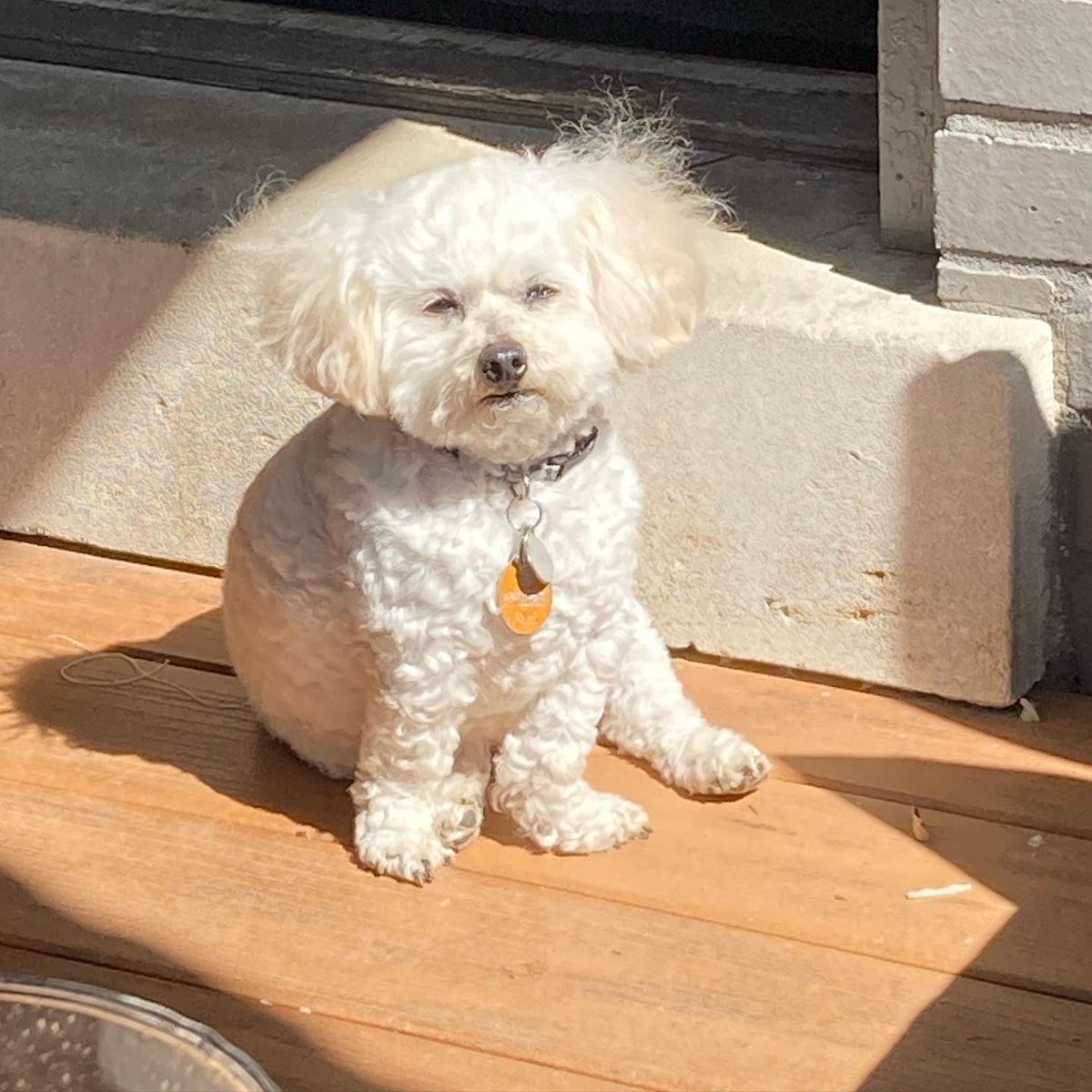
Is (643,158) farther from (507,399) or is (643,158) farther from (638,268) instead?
(507,399)

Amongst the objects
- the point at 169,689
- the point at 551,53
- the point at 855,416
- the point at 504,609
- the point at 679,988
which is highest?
the point at 551,53

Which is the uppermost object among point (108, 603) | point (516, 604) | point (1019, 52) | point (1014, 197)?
point (1019, 52)

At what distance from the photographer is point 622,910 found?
89.0 inches

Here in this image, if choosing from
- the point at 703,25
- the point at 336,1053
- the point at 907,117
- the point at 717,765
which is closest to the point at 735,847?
the point at 717,765

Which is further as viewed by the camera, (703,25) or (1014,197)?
(703,25)

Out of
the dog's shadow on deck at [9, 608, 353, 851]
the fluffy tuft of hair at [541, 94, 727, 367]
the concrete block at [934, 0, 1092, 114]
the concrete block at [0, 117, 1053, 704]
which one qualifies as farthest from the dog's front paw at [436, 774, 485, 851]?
the concrete block at [934, 0, 1092, 114]

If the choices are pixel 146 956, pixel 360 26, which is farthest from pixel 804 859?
pixel 360 26

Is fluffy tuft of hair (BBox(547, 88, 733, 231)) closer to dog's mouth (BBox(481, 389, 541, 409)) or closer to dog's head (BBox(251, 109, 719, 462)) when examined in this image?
dog's head (BBox(251, 109, 719, 462))

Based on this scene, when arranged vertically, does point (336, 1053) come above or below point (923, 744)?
below

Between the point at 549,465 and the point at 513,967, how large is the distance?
0.53m

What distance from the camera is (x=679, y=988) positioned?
84.4 inches

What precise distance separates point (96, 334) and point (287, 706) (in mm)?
713

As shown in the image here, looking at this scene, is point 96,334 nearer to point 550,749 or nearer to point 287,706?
point 287,706

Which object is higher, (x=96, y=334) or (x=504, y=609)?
(x=96, y=334)
